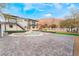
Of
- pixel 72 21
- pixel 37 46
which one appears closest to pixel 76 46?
pixel 72 21

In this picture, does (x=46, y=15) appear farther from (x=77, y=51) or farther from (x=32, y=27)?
(x=77, y=51)

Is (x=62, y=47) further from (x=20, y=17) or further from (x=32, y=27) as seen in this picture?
(x=20, y=17)

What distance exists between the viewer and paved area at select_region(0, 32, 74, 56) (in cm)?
121

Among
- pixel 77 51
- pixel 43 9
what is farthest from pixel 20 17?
pixel 77 51

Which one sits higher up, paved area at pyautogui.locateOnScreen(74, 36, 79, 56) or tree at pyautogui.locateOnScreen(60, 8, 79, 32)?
tree at pyautogui.locateOnScreen(60, 8, 79, 32)

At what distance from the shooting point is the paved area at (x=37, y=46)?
121 cm

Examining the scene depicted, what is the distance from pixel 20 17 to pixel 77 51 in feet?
1.82

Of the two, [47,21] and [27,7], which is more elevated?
[27,7]

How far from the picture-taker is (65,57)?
121cm

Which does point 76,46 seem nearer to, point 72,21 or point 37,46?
point 72,21

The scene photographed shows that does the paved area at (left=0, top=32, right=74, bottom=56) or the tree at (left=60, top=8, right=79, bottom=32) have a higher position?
the tree at (left=60, top=8, right=79, bottom=32)

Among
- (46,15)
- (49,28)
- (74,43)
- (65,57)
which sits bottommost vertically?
(65,57)

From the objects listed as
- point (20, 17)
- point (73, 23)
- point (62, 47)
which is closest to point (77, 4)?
point (73, 23)

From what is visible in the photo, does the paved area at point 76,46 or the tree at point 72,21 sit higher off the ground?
the tree at point 72,21
